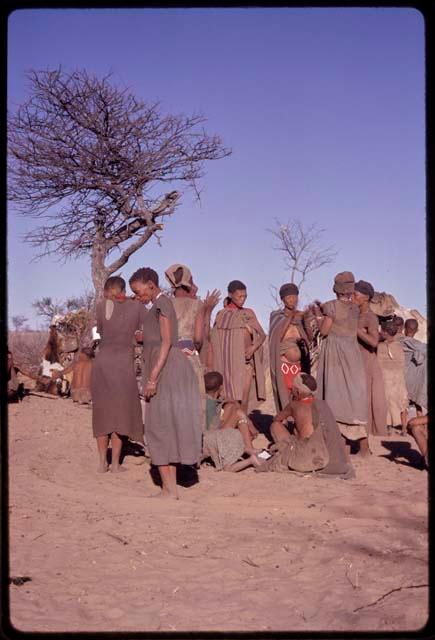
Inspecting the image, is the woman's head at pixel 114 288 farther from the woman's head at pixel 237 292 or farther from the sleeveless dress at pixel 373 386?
the sleeveless dress at pixel 373 386

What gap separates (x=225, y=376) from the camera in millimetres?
9211

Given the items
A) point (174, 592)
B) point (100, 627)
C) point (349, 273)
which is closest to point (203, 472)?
point (349, 273)

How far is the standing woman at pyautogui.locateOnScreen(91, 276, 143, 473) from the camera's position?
7.84 m

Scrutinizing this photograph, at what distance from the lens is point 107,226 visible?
1778 centimetres

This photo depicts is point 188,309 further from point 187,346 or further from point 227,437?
point 227,437

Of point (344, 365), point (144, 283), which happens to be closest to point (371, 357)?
point (344, 365)

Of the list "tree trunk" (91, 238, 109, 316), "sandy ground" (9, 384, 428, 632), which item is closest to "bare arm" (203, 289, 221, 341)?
"sandy ground" (9, 384, 428, 632)

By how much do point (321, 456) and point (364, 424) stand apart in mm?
1150

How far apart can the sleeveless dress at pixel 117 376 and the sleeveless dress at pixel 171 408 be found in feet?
3.24

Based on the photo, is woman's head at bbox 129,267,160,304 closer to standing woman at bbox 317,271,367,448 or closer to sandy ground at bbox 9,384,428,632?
sandy ground at bbox 9,384,428,632

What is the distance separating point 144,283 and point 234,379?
259 centimetres

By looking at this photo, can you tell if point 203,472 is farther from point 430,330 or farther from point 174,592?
point 430,330

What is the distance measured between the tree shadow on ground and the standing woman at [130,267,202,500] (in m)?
0.72

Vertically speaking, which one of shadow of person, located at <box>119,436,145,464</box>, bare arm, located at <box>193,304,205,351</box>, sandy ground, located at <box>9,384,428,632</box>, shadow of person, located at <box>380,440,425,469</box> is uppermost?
bare arm, located at <box>193,304,205,351</box>
